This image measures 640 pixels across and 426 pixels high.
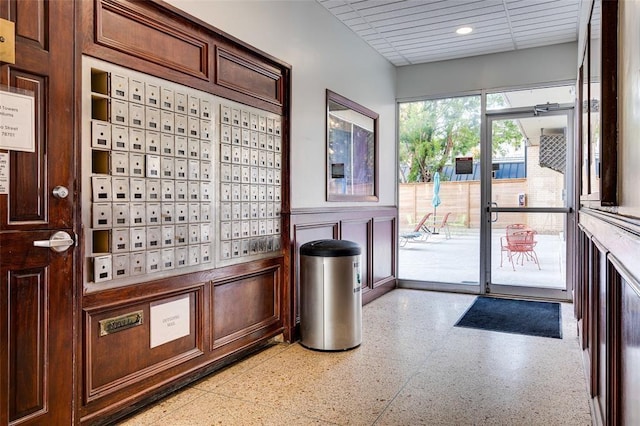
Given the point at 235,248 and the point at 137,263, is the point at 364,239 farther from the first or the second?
the point at 137,263

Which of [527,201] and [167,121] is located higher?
[167,121]

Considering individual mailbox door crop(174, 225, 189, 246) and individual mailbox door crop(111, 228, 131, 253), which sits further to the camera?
individual mailbox door crop(174, 225, 189, 246)

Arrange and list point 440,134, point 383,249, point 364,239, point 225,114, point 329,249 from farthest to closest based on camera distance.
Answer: point 440,134 → point 383,249 → point 364,239 → point 329,249 → point 225,114

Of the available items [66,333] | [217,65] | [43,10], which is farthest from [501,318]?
[43,10]

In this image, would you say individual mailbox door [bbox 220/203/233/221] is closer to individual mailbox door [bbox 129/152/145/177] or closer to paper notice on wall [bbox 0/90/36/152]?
individual mailbox door [bbox 129/152/145/177]

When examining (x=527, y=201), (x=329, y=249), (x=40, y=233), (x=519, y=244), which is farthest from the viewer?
(x=519, y=244)

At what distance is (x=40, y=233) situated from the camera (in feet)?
6.05

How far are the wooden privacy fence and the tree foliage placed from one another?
225 mm

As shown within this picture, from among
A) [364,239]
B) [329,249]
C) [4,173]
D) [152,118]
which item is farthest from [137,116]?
[364,239]

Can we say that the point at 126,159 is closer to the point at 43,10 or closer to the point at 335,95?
the point at 43,10

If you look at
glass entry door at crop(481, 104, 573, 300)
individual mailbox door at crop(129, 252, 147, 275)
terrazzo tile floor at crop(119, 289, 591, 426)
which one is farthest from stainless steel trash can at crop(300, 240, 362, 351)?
glass entry door at crop(481, 104, 573, 300)

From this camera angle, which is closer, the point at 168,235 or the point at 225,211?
the point at 168,235

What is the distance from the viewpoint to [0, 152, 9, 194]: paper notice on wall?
172 cm

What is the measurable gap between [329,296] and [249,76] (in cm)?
172
